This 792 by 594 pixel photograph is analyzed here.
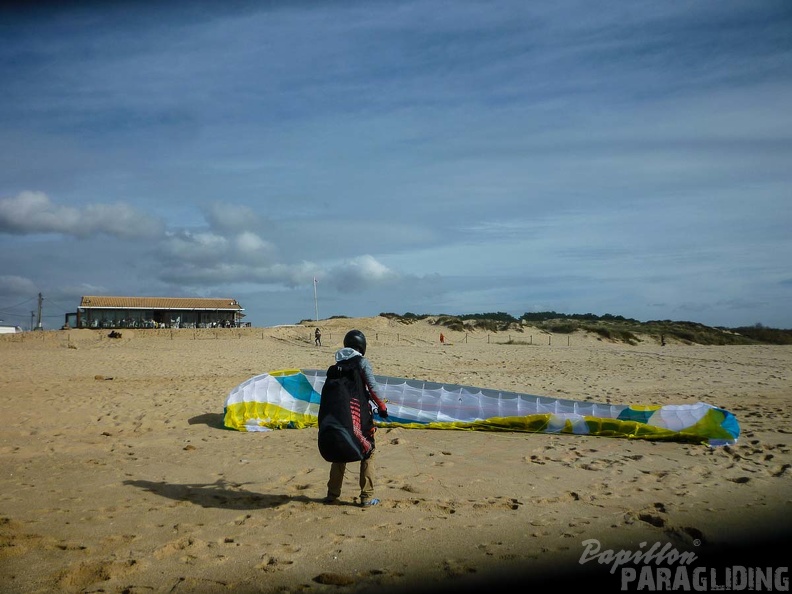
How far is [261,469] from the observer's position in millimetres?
7289

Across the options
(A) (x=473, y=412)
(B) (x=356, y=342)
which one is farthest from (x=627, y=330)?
(B) (x=356, y=342)

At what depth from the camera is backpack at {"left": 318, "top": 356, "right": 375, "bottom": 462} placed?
17.7 ft

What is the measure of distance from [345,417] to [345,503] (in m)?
0.90

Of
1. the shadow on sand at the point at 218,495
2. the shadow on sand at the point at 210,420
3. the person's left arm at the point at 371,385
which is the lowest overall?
the shadow on sand at the point at 218,495

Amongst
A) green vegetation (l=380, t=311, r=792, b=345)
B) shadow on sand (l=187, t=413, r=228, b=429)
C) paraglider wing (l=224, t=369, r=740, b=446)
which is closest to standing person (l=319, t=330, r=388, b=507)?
paraglider wing (l=224, t=369, r=740, b=446)

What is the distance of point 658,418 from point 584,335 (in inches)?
1340

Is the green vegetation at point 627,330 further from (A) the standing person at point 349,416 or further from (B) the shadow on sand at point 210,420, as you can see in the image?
(A) the standing person at point 349,416

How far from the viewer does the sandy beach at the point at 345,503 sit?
429cm

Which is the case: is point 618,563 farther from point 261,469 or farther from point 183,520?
point 261,469

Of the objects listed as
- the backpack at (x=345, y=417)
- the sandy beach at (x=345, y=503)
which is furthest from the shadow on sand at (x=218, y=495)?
the backpack at (x=345, y=417)

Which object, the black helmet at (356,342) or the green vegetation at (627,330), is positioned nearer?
the black helmet at (356,342)

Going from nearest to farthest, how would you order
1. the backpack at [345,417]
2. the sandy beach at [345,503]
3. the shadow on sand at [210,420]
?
the sandy beach at [345,503] → the backpack at [345,417] → the shadow on sand at [210,420]

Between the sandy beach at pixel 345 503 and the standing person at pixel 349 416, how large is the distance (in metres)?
0.27

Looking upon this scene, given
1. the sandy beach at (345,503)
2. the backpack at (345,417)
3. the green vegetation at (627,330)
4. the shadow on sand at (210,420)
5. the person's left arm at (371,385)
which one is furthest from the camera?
the green vegetation at (627,330)
